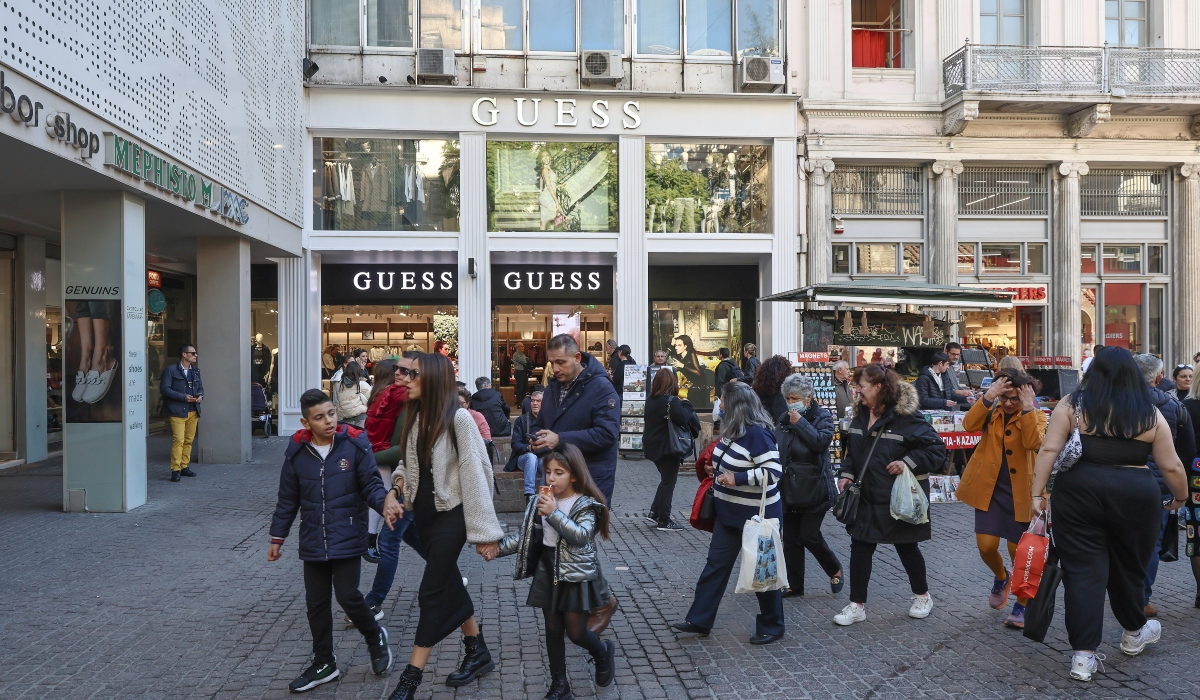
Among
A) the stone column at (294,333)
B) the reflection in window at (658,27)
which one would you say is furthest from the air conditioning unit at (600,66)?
the stone column at (294,333)

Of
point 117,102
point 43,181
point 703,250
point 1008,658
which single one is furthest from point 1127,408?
point 703,250

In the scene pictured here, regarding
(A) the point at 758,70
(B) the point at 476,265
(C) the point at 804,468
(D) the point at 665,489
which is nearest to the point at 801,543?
(C) the point at 804,468

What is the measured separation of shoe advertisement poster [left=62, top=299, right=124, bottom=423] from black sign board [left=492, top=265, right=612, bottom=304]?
10179 mm

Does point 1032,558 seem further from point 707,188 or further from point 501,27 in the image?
point 501,27

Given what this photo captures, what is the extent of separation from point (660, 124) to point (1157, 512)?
15.6 meters

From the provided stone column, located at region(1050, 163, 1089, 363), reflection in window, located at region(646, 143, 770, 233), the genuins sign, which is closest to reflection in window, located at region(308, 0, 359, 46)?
the genuins sign

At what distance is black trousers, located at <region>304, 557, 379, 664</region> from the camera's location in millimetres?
4996

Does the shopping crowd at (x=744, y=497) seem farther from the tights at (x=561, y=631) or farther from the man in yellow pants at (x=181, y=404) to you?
the man in yellow pants at (x=181, y=404)

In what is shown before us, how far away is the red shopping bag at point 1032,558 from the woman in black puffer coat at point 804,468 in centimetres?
144

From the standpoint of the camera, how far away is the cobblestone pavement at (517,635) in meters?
5.10

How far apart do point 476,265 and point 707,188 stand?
536 cm

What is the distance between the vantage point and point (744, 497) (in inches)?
225

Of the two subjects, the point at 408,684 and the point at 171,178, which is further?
the point at 171,178

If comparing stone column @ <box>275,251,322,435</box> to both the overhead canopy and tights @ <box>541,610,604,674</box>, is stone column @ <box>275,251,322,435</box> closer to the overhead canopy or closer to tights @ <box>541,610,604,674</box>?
the overhead canopy
